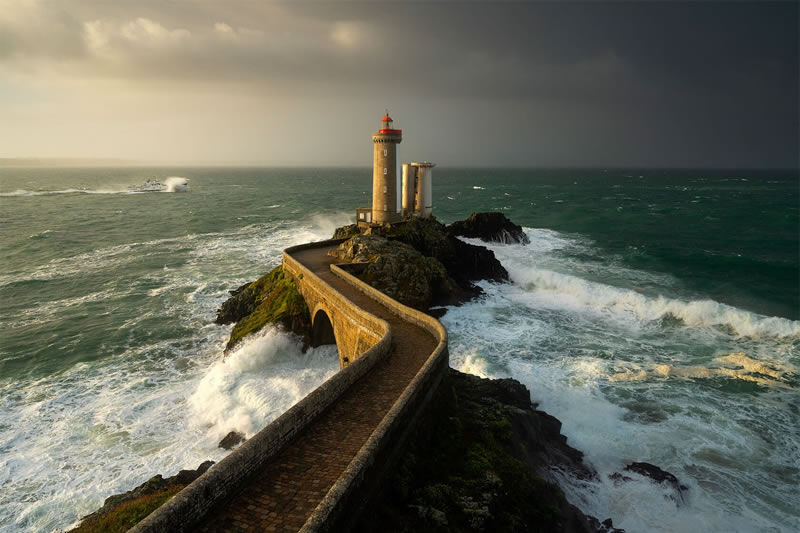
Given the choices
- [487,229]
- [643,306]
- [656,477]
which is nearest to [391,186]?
[487,229]

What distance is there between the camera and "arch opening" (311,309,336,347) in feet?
78.1

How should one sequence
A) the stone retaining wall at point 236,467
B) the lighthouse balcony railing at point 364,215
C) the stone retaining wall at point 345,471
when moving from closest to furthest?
the stone retaining wall at point 236,467
the stone retaining wall at point 345,471
the lighthouse balcony railing at point 364,215

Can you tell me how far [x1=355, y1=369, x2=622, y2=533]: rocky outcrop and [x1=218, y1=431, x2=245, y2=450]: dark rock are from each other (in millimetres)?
8719

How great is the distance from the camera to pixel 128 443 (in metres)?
17.1

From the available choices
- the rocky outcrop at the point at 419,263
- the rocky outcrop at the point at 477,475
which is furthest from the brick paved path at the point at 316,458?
the rocky outcrop at the point at 419,263

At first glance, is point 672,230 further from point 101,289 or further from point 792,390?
point 101,289

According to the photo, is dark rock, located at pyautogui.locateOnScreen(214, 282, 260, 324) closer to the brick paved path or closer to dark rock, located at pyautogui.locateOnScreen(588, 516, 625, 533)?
the brick paved path

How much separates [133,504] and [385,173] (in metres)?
30.4

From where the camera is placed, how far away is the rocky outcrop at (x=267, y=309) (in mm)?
24406

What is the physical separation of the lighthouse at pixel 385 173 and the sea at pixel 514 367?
35.5 ft

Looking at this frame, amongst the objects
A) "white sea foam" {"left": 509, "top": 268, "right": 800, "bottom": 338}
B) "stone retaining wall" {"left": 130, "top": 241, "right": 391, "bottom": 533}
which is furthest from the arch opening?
"white sea foam" {"left": 509, "top": 268, "right": 800, "bottom": 338}

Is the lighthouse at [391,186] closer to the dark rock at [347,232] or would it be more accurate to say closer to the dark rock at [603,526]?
the dark rock at [347,232]

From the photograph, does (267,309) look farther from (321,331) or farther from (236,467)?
(236,467)

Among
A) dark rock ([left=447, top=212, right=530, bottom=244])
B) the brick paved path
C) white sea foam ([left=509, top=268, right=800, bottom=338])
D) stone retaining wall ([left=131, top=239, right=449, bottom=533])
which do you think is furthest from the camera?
dark rock ([left=447, top=212, right=530, bottom=244])
